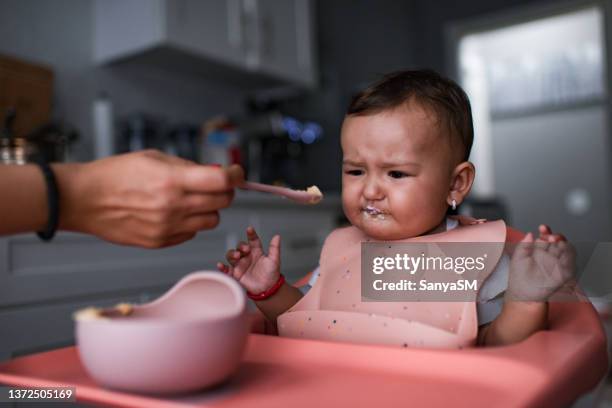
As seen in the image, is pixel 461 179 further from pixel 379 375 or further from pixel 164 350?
pixel 164 350

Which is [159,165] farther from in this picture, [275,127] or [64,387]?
[275,127]

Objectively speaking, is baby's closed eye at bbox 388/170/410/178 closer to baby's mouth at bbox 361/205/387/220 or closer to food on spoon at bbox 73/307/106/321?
baby's mouth at bbox 361/205/387/220

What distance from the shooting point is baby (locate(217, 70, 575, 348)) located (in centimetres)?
83

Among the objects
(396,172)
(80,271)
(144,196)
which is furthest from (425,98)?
(80,271)

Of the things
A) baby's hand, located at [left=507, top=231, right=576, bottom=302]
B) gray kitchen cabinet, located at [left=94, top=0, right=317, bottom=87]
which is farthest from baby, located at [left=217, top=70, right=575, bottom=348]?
gray kitchen cabinet, located at [left=94, top=0, right=317, bottom=87]

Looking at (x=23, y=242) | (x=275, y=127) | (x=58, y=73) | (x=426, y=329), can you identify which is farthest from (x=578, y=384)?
(x=275, y=127)

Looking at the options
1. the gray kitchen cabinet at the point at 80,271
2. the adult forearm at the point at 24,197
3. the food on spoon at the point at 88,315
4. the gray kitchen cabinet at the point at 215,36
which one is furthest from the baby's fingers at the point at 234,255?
the gray kitchen cabinet at the point at 215,36

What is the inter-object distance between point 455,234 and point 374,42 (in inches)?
134

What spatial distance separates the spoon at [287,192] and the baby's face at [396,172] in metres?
0.20

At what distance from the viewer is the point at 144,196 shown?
0.61 meters

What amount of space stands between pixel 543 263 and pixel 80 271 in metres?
1.35

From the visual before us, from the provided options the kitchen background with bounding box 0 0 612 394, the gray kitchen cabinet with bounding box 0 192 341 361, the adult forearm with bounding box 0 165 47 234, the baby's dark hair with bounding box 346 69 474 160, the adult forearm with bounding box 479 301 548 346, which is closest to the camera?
the adult forearm with bounding box 0 165 47 234

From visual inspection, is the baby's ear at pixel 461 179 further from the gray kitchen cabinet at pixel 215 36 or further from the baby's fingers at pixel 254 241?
the gray kitchen cabinet at pixel 215 36

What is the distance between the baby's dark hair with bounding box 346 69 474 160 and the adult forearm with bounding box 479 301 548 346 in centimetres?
35
